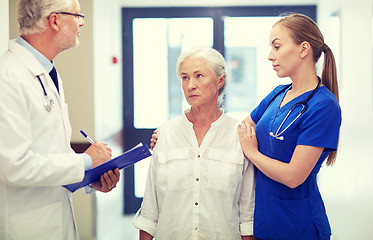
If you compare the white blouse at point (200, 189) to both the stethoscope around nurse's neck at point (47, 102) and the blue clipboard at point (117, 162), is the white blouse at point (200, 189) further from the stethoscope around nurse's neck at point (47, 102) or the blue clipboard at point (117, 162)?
the stethoscope around nurse's neck at point (47, 102)

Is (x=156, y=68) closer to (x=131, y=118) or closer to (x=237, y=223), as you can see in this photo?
(x=131, y=118)

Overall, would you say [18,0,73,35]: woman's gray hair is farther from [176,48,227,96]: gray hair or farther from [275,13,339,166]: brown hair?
[275,13,339,166]: brown hair

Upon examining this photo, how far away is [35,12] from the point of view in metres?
1.54

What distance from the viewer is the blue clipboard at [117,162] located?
5.07ft

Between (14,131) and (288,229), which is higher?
(14,131)

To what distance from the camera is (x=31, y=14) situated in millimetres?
1544

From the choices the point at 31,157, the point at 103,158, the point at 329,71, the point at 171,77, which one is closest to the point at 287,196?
the point at 329,71

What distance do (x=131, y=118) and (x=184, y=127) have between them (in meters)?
2.93

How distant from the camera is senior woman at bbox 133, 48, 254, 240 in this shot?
1730mm

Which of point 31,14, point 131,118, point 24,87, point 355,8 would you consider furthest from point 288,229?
point 131,118

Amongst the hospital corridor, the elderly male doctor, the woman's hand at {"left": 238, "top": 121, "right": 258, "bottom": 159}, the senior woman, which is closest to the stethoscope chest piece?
the elderly male doctor

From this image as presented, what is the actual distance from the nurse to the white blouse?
0.20 feet

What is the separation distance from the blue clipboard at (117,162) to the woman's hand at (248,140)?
390 mm

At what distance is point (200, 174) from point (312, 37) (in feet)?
2.24
